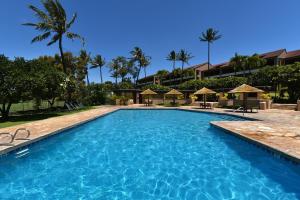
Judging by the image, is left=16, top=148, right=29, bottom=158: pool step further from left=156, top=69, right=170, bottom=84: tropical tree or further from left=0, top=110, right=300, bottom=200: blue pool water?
left=156, top=69, right=170, bottom=84: tropical tree

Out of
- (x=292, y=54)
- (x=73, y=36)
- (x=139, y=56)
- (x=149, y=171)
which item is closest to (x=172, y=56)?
(x=139, y=56)

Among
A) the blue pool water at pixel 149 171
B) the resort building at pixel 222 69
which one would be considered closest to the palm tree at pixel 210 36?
the resort building at pixel 222 69

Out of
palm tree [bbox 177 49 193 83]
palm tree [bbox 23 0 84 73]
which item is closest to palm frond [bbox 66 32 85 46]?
palm tree [bbox 23 0 84 73]

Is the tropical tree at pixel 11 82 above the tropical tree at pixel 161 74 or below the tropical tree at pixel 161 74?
below

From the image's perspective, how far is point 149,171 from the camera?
6137mm

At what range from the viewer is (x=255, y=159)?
6762 millimetres

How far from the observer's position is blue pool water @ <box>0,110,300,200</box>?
4789 millimetres

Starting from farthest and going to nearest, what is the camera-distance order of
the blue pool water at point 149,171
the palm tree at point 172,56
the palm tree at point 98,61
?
the palm tree at point 172,56 → the palm tree at point 98,61 → the blue pool water at point 149,171

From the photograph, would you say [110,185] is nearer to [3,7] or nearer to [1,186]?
[1,186]

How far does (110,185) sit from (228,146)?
17.8 feet

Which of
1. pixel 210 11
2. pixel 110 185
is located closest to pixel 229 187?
pixel 110 185

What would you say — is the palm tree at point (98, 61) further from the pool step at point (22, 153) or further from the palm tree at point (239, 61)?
the pool step at point (22, 153)

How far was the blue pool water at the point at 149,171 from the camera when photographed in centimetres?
479

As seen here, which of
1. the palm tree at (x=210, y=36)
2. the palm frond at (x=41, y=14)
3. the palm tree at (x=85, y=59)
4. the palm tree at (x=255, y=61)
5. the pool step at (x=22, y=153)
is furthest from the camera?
the palm tree at (x=210, y=36)
